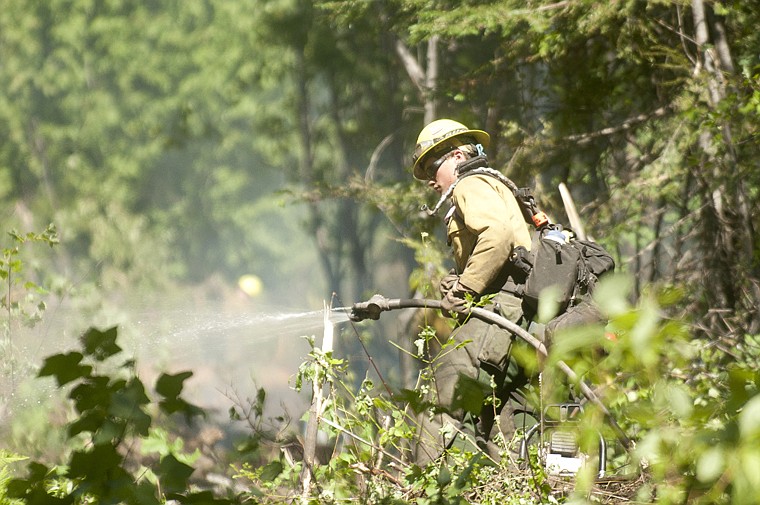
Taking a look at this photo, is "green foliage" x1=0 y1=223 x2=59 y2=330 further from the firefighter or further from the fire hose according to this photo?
the firefighter

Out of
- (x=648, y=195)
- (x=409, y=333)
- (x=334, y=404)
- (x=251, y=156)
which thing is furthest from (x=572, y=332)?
(x=251, y=156)

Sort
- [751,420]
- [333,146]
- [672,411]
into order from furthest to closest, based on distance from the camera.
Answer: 1. [333,146]
2. [672,411]
3. [751,420]

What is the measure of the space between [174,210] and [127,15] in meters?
7.07

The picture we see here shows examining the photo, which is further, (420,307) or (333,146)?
(333,146)

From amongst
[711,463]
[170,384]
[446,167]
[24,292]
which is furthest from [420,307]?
[24,292]

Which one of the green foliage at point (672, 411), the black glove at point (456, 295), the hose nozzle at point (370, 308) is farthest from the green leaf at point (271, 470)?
the green foliage at point (672, 411)

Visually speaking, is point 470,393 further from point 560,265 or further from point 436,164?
point 436,164

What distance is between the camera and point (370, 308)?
3.96m

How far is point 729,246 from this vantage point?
21.0 ft

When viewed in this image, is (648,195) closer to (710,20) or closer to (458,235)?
(710,20)

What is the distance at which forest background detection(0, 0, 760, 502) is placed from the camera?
6.06 meters

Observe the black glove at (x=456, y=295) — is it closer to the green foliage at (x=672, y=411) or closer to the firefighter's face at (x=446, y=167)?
the firefighter's face at (x=446, y=167)

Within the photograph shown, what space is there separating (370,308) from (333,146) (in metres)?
18.4

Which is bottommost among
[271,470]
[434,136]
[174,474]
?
[271,470]
